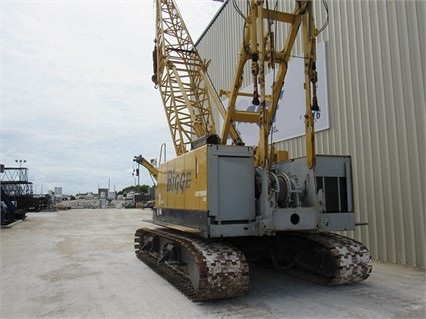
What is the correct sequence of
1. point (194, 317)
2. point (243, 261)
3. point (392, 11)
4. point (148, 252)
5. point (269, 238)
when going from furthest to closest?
point (148, 252), point (392, 11), point (269, 238), point (243, 261), point (194, 317)

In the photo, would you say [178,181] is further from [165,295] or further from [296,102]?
[296,102]

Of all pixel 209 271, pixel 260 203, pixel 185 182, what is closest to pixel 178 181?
pixel 185 182

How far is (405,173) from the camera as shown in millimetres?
8664

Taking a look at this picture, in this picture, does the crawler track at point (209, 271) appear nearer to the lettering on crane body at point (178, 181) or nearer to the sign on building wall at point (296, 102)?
the lettering on crane body at point (178, 181)

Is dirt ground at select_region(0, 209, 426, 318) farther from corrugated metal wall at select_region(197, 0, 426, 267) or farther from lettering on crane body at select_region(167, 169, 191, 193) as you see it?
lettering on crane body at select_region(167, 169, 191, 193)

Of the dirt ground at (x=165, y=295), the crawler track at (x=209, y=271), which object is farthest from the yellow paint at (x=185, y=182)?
the dirt ground at (x=165, y=295)

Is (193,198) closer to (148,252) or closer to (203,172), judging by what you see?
(203,172)

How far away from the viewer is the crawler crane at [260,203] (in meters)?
6.33

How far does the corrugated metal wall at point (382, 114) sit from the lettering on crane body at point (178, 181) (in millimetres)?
4610

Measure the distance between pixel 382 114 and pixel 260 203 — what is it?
454 centimetres

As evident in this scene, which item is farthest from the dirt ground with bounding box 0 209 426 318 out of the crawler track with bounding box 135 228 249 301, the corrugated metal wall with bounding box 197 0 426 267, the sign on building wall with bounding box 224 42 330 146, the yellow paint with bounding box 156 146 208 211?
the sign on building wall with bounding box 224 42 330 146

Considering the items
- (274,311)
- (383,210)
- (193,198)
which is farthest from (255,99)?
(383,210)

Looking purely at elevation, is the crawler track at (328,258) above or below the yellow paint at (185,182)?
below

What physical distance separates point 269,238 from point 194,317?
3129mm
